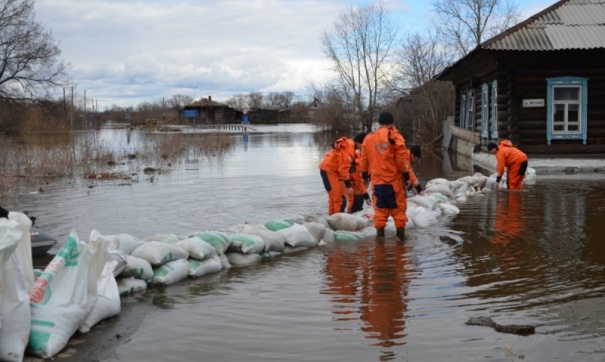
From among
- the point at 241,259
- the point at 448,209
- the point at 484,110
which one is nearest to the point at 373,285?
the point at 241,259

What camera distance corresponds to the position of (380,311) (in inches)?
207

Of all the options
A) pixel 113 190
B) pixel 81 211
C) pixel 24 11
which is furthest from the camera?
pixel 24 11

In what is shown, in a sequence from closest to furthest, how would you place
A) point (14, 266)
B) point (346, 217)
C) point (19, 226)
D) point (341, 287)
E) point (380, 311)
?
point (14, 266) → point (19, 226) → point (380, 311) → point (341, 287) → point (346, 217)

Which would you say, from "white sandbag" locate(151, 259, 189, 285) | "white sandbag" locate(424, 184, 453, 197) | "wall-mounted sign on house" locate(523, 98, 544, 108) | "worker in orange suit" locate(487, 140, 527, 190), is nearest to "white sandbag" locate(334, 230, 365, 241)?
"white sandbag" locate(151, 259, 189, 285)

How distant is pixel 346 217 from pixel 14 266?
196 inches

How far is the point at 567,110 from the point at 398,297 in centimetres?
1495

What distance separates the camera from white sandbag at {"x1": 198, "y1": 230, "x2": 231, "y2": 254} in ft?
22.7

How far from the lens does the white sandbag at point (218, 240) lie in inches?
272

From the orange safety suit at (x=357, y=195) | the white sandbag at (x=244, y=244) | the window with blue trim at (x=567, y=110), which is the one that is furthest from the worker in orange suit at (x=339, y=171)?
the window with blue trim at (x=567, y=110)

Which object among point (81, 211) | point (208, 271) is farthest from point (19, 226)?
point (81, 211)

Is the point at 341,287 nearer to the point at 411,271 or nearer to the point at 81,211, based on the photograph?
the point at 411,271

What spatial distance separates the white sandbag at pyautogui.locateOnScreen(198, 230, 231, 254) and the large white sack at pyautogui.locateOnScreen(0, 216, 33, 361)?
2.62m

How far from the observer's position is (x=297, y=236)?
7.80 meters

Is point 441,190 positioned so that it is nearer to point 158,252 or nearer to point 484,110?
point 158,252
